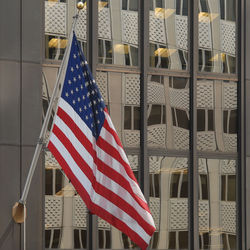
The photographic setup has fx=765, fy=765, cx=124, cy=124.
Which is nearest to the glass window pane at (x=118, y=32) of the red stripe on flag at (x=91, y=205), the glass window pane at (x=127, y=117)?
the glass window pane at (x=127, y=117)

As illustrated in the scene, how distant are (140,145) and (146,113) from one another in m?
0.74

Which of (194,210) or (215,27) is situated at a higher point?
(215,27)

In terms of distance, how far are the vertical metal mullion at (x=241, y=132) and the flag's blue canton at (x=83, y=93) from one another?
6830 millimetres

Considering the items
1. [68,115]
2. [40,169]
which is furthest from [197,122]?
[68,115]

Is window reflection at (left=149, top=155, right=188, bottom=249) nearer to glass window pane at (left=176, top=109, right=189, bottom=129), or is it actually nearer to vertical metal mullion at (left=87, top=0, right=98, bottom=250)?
Answer: glass window pane at (left=176, top=109, right=189, bottom=129)

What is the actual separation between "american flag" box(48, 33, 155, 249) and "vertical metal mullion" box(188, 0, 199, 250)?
5730 mm

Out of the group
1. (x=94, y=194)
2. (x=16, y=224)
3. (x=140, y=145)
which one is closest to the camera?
(x=94, y=194)

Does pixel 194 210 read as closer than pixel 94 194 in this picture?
No

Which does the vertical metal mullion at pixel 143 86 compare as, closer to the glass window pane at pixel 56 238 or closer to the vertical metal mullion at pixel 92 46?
the vertical metal mullion at pixel 92 46

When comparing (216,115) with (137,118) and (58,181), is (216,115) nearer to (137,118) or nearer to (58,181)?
(137,118)

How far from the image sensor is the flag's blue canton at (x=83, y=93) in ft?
39.7

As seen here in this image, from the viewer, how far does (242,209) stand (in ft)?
59.3

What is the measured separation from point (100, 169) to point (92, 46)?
5554mm

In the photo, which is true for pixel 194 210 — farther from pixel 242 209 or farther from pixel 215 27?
pixel 215 27
